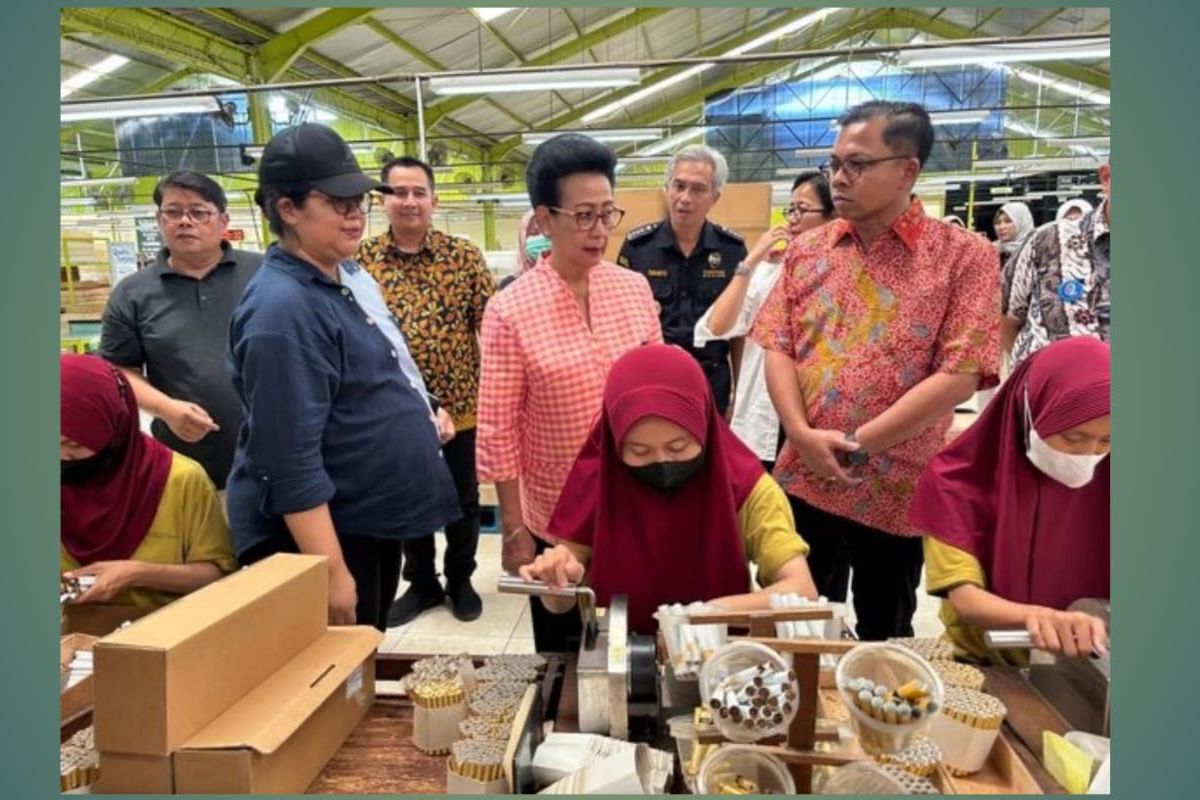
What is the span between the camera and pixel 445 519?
1.60m

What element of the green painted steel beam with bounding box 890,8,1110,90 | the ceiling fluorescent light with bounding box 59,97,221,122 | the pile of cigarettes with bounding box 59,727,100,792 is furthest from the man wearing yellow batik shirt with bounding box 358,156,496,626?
the green painted steel beam with bounding box 890,8,1110,90

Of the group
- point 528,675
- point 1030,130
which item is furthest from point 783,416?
point 1030,130

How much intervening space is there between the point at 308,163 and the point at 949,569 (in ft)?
4.24

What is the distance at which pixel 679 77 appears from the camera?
12984 mm

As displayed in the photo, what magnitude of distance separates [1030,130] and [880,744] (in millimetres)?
18478

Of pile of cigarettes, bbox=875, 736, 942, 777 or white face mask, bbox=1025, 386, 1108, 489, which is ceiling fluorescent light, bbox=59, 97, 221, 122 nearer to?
white face mask, bbox=1025, 386, 1108, 489

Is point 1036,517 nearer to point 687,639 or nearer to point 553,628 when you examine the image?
point 687,639

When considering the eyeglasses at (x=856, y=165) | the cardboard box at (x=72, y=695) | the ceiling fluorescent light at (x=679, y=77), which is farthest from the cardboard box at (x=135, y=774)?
the ceiling fluorescent light at (x=679, y=77)

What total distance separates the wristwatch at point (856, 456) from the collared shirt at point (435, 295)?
1342 mm

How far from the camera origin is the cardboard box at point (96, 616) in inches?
53.2

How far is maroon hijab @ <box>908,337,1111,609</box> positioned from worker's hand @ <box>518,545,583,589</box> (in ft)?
2.06

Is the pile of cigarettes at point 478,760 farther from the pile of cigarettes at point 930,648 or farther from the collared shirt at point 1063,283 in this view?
the collared shirt at point 1063,283

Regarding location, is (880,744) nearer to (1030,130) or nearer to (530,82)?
(530,82)

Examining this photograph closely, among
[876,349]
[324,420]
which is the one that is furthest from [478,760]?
[876,349]
